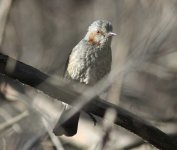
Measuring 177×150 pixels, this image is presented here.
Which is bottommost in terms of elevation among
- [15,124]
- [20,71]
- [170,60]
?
[15,124]

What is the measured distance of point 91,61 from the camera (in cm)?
480

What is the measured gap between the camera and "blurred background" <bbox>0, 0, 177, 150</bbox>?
12.6 ft

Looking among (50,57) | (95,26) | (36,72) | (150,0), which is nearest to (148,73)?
(50,57)

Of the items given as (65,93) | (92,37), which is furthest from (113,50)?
(65,93)

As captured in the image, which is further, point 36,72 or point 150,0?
point 150,0

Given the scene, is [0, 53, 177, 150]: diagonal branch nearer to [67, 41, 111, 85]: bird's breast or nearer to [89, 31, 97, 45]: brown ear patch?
[67, 41, 111, 85]: bird's breast

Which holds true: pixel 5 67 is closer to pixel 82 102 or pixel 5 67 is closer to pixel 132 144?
pixel 82 102

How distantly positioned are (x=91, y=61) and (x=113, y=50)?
91cm

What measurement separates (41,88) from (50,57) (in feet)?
11.3

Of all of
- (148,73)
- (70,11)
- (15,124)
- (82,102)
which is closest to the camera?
(82,102)

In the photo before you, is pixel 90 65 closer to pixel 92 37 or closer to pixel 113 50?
pixel 92 37

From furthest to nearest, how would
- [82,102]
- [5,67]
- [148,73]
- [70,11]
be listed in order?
[70,11]
[148,73]
[5,67]
[82,102]

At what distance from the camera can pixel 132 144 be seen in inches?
200

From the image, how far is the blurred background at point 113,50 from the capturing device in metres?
3.85
